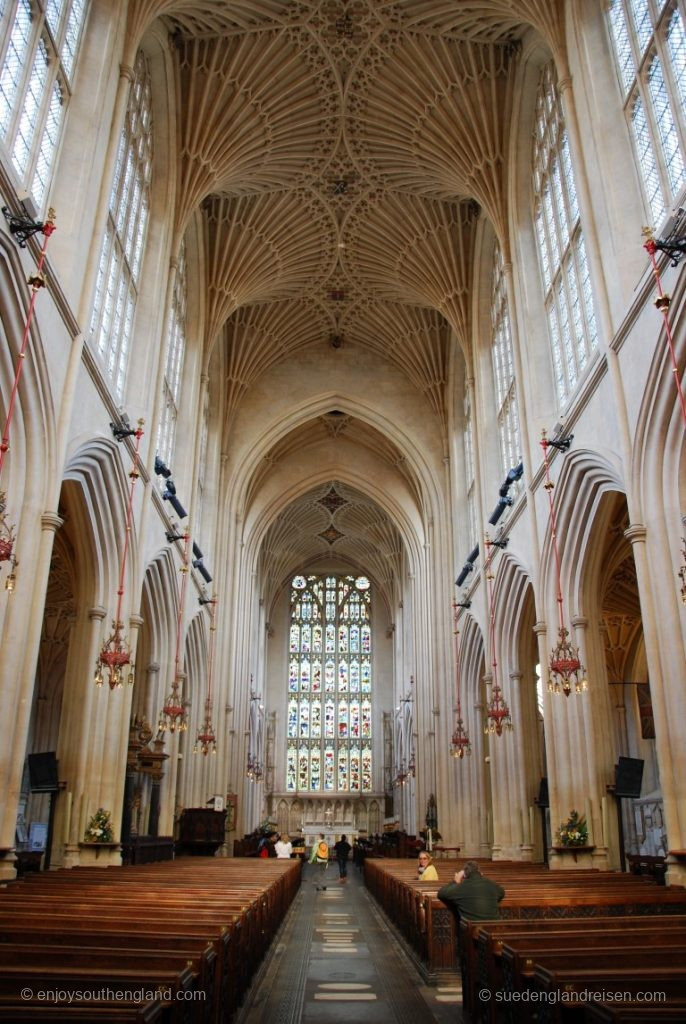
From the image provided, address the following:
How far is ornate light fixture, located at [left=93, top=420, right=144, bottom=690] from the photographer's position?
12.3 metres

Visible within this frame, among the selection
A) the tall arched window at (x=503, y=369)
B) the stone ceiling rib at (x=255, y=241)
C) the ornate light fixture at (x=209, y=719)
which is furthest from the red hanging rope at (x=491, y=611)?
the stone ceiling rib at (x=255, y=241)

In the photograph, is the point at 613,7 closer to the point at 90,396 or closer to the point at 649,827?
the point at 90,396

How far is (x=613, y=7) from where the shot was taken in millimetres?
13352

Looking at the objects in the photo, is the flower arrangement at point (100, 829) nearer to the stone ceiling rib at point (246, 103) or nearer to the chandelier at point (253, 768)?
the stone ceiling rib at point (246, 103)

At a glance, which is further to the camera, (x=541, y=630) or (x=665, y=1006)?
(x=541, y=630)

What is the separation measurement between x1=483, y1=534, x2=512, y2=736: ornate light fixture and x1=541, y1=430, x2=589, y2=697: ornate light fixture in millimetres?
2905

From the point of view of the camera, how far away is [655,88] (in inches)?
466

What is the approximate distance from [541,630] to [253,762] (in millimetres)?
22219

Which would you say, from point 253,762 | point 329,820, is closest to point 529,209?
point 253,762

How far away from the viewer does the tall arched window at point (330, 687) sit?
4491cm

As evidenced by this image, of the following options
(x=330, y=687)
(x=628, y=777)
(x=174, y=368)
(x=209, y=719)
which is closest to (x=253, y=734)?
(x=330, y=687)

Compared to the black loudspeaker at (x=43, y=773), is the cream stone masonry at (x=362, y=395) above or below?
above

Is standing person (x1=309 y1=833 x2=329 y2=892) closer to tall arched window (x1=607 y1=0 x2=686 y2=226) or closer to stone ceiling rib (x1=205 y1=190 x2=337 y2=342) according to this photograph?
stone ceiling rib (x1=205 y1=190 x2=337 y2=342)

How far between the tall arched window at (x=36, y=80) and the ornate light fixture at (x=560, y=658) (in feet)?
30.6
